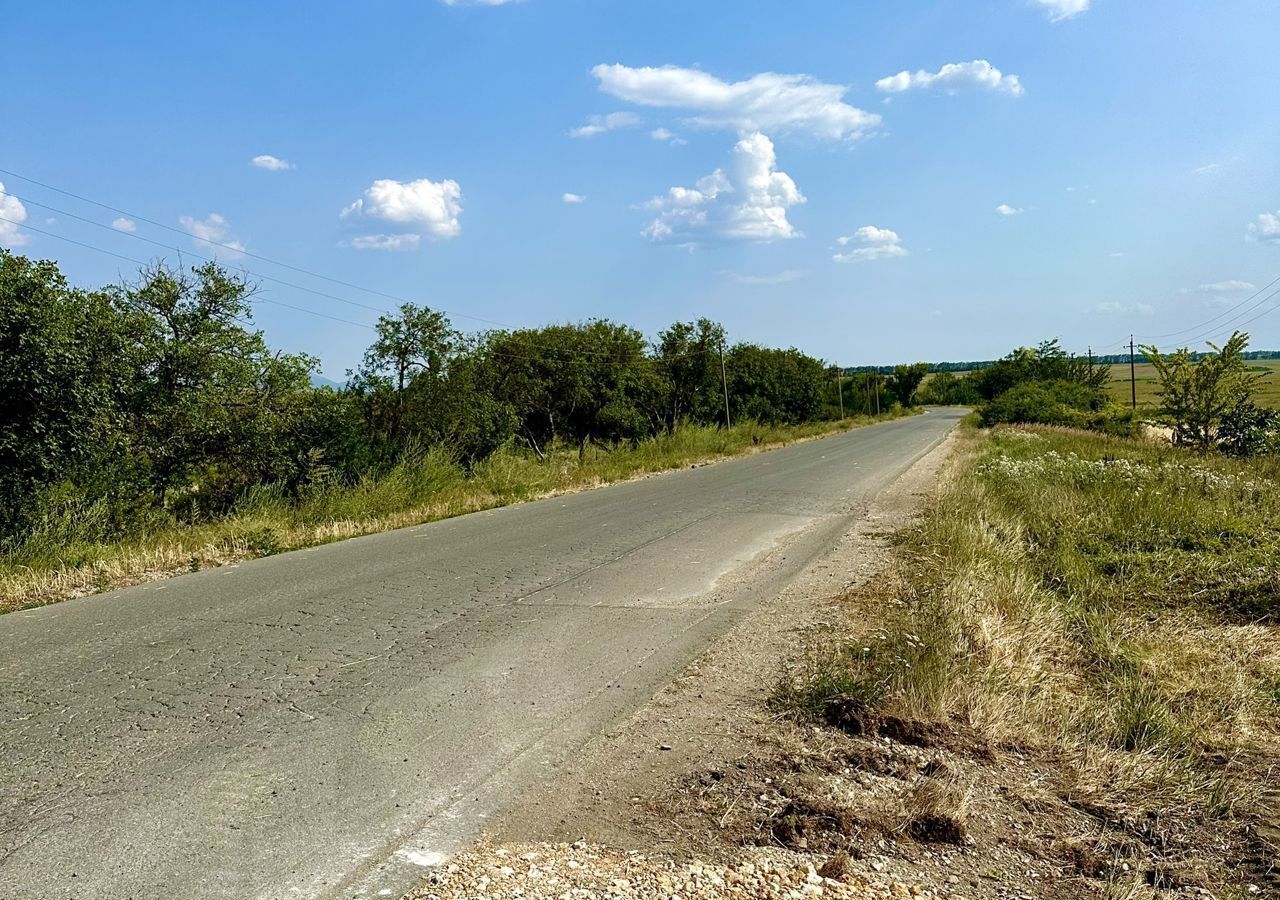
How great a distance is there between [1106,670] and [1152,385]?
27.8 metres

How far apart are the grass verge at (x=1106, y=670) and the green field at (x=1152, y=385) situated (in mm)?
14210

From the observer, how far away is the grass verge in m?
3.35

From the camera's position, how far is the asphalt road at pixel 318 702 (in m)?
3.04

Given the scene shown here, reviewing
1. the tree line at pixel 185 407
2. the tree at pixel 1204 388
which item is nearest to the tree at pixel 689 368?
the tree line at pixel 185 407

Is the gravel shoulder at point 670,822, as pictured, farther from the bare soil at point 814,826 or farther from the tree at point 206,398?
the tree at point 206,398

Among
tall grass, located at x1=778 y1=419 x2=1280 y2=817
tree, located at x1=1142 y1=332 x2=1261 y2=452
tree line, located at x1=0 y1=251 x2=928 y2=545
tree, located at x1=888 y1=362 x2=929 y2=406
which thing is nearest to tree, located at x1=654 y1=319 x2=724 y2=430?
tree line, located at x1=0 y1=251 x2=928 y2=545

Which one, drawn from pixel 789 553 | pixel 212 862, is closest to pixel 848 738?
pixel 212 862

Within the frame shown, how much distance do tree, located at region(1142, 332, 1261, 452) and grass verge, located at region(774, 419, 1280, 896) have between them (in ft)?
40.0

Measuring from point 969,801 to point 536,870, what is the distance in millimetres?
1831

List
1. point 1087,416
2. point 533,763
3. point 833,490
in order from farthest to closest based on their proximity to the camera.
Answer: point 1087,416
point 833,490
point 533,763

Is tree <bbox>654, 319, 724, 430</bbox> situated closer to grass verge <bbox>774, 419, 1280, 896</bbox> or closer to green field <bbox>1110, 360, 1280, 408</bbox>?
green field <bbox>1110, 360, 1280, 408</bbox>

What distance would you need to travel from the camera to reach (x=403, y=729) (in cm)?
424

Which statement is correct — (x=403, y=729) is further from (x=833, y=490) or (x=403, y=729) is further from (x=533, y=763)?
(x=833, y=490)

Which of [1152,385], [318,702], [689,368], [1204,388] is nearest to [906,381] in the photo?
[689,368]
